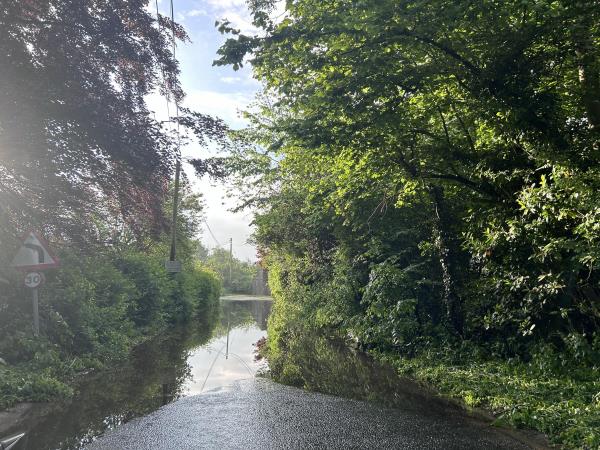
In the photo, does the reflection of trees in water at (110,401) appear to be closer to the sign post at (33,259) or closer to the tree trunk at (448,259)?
the sign post at (33,259)

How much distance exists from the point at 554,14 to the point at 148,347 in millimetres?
12393

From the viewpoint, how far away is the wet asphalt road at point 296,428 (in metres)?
5.09

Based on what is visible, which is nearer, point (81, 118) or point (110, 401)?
point (110, 401)

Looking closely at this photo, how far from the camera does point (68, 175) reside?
8.84m

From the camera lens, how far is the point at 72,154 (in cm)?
862

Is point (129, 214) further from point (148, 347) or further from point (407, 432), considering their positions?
point (407, 432)

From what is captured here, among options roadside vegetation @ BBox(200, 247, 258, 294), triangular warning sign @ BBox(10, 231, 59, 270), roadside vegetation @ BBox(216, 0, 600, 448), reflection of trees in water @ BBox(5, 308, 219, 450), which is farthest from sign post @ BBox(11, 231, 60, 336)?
roadside vegetation @ BBox(200, 247, 258, 294)

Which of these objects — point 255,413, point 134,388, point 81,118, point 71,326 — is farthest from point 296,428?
point 71,326

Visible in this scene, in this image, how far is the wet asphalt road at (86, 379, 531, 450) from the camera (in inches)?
201

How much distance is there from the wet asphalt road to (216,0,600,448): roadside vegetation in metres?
0.89

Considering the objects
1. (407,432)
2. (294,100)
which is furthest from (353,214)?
(407,432)

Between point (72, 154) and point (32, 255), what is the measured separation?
1.94 meters

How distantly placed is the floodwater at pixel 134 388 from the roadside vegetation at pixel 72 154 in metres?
0.51

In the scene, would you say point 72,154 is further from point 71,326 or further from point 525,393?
point 525,393
